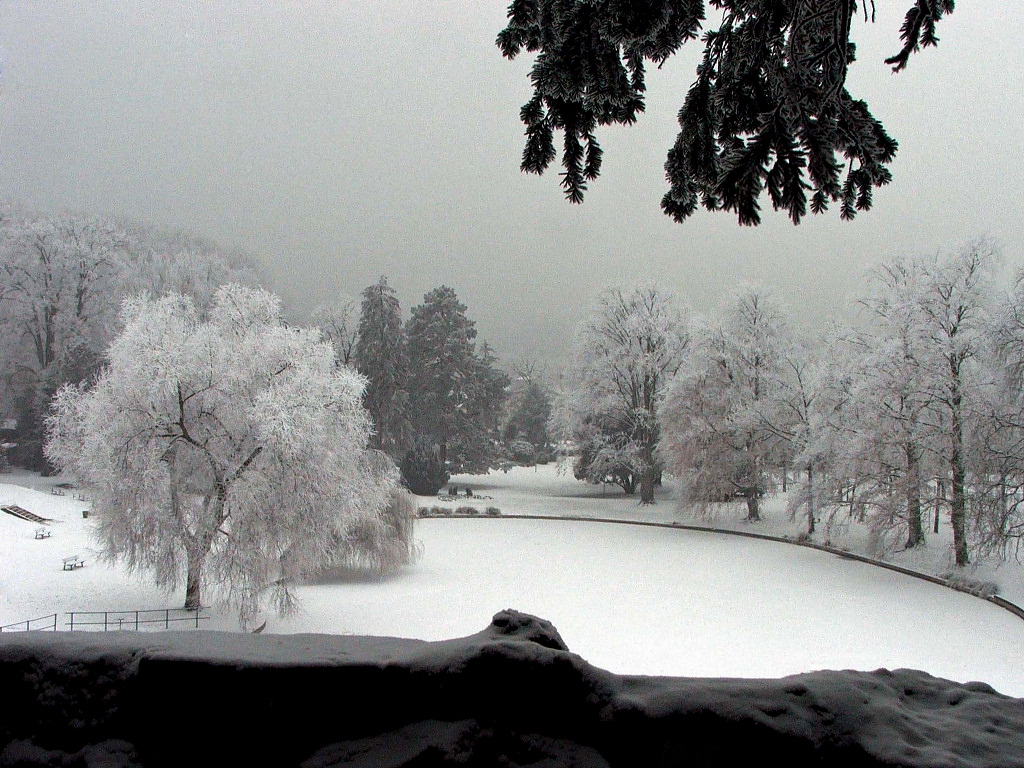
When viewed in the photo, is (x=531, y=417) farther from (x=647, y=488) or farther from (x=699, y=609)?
(x=699, y=609)

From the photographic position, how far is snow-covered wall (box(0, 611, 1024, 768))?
6.12 feet

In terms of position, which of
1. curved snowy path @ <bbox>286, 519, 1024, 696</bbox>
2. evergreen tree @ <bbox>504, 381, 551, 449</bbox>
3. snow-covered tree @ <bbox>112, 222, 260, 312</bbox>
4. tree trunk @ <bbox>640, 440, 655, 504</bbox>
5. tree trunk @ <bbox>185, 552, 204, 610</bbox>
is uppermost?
snow-covered tree @ <bbox>112, 222, 260, 312</bbox>

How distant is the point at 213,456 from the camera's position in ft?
35.4

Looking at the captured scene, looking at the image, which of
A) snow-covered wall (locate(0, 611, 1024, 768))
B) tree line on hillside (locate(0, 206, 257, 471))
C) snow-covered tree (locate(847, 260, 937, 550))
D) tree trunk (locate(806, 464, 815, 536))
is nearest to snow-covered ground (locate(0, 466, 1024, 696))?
tree trunk (locate(806, 464, 815, 536))

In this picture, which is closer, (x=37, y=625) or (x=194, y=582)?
(x=37, y=625)

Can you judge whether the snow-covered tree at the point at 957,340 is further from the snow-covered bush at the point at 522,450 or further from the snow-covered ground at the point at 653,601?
the snow-covered bush at the point at 522,450

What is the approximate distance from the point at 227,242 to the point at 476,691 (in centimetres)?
4208

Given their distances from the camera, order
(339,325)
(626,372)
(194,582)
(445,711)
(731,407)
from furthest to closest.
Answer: (339,325) < (626,372) < (731,407) < (194,582) < (445,711)

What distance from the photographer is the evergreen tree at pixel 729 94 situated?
1619 mm

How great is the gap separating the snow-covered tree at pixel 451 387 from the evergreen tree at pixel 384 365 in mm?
1532

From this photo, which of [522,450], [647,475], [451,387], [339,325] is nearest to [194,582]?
[647,475]

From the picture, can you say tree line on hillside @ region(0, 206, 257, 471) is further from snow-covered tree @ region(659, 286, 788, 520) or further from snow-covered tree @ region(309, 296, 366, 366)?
snow-covered tree @ region(659, 286, 788, 520)

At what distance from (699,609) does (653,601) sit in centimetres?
98

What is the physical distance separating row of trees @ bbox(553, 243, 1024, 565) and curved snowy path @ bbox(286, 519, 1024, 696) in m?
1.56
